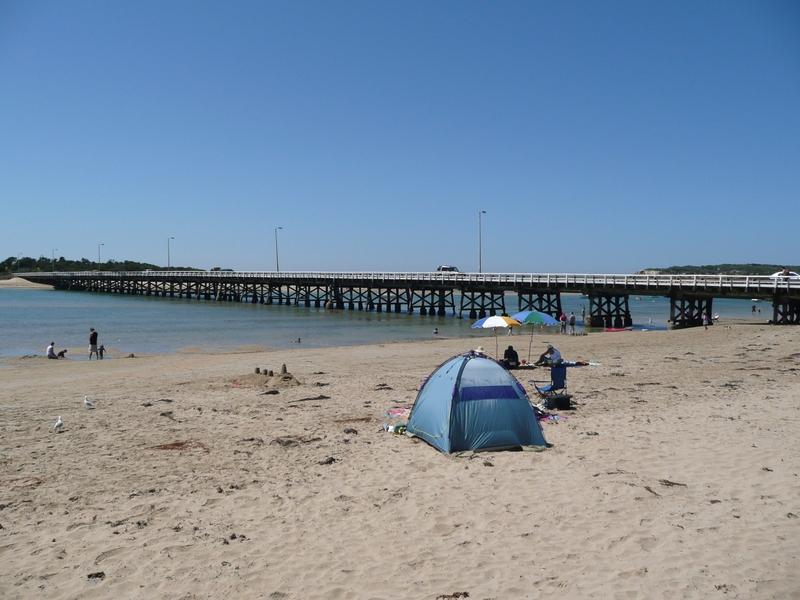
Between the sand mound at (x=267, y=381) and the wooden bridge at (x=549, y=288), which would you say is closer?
the sand mound at (x=267, y=381)

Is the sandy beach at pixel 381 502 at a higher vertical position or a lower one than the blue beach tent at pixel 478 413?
lower

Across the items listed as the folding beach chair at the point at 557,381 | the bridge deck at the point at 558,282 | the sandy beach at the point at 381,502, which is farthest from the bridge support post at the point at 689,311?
the folding beach chair at the point at 557,381

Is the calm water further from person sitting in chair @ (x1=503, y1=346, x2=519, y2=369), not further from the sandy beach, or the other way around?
the sandy beach

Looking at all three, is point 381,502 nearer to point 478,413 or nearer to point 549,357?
point 478,413

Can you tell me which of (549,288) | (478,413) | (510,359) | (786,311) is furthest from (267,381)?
(549,288)

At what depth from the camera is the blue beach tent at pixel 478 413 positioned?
8422mm

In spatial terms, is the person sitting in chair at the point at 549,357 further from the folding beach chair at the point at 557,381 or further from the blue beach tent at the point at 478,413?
the blue beach tent at the point at 478,413

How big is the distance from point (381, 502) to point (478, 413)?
2.36 m

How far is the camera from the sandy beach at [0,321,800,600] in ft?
16.5

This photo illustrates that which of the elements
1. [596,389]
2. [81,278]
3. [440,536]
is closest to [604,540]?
Result: [440,536]

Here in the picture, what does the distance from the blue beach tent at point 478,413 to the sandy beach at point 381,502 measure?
0.27m

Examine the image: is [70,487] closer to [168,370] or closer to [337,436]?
[337,436]

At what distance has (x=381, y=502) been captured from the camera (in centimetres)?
670

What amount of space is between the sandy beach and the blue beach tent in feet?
0.89
